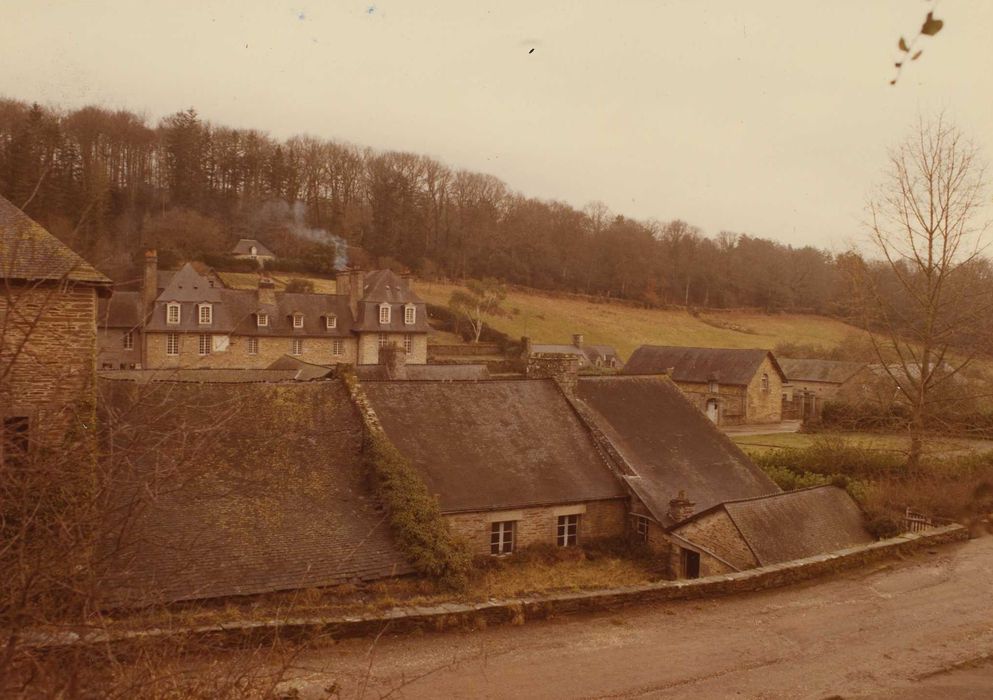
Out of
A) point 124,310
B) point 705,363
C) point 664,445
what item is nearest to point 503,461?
point 664,445

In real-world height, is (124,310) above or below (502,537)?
above

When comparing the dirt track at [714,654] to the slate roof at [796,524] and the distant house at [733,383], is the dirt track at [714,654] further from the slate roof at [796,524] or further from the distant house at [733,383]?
the distant house at [733,383]

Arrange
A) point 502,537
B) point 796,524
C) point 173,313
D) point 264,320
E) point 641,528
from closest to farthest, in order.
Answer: point 796,524 → point 502,537 → point 641,528 → point 173,313 → point 264,320

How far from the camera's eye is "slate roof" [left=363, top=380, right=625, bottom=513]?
1647 cm

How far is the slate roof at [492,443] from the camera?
16469 millimetres

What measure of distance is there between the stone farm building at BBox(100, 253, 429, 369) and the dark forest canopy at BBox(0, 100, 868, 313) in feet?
45.2

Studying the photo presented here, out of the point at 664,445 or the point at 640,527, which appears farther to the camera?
the point at 664,445

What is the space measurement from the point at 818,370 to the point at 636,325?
26578 millimetres

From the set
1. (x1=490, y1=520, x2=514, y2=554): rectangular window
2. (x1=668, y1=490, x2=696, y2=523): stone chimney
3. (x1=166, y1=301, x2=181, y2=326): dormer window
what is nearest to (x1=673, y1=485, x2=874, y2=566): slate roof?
(x1=668, y1=490, x2=696, y2=523): stone chimney

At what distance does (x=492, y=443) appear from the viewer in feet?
58.7

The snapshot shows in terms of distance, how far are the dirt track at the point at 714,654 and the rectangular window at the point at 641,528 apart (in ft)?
21.8

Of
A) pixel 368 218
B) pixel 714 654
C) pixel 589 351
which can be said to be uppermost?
pixel 368 218

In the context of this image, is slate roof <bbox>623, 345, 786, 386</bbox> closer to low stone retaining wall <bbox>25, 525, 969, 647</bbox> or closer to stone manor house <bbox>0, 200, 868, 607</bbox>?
stone manor house <bbox>0, 200, 868, 607</bbox>

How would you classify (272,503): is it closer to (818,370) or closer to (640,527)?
(640,527)
